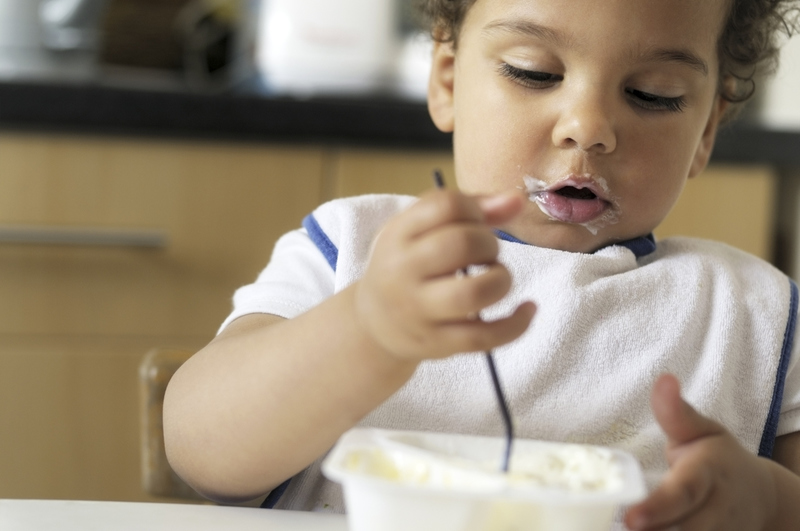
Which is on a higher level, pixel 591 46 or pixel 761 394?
pixel 591 46

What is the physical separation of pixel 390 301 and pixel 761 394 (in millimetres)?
451

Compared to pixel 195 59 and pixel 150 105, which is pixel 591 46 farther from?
pixel 195 59

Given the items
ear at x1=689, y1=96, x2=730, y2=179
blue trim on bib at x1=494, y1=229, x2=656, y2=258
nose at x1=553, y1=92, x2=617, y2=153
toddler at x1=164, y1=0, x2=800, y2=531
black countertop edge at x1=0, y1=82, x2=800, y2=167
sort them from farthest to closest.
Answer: black countertop edge at x1=0, y1=82, x2=800, y2=167
ear at x1=689, y1=96, x2=730, y2=179
blue trim on bib at x1=494, y1=229, x2=656, y2=258
nose at x1=553, y1=92, x2=617, y2=153
toddler at x1=164, y1=0, x2=800, y2=531

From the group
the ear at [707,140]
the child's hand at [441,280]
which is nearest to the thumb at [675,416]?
the child's hand at [441,280]

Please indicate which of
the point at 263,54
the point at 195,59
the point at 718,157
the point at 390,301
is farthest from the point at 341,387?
the point at 195,59

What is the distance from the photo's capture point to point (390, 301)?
1.71 ft

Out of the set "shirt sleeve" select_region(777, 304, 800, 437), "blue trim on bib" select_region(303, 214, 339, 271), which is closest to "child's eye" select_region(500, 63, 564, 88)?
"blue trim on bib" select_region(303, 214, 339, 271)

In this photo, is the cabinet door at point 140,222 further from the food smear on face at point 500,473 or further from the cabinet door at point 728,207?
the food smear on face at point 500,473

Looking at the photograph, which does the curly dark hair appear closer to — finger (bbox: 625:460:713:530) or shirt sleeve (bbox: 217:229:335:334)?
shirt sleeve (bbox: 217:229:335:334)

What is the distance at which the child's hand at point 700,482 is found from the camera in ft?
1.70

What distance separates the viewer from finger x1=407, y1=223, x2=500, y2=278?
1.65ft

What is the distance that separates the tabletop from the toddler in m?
0.06

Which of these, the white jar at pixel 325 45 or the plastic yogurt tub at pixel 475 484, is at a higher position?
the white jar at pixel 325 45

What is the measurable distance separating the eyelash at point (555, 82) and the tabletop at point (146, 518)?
42cm
